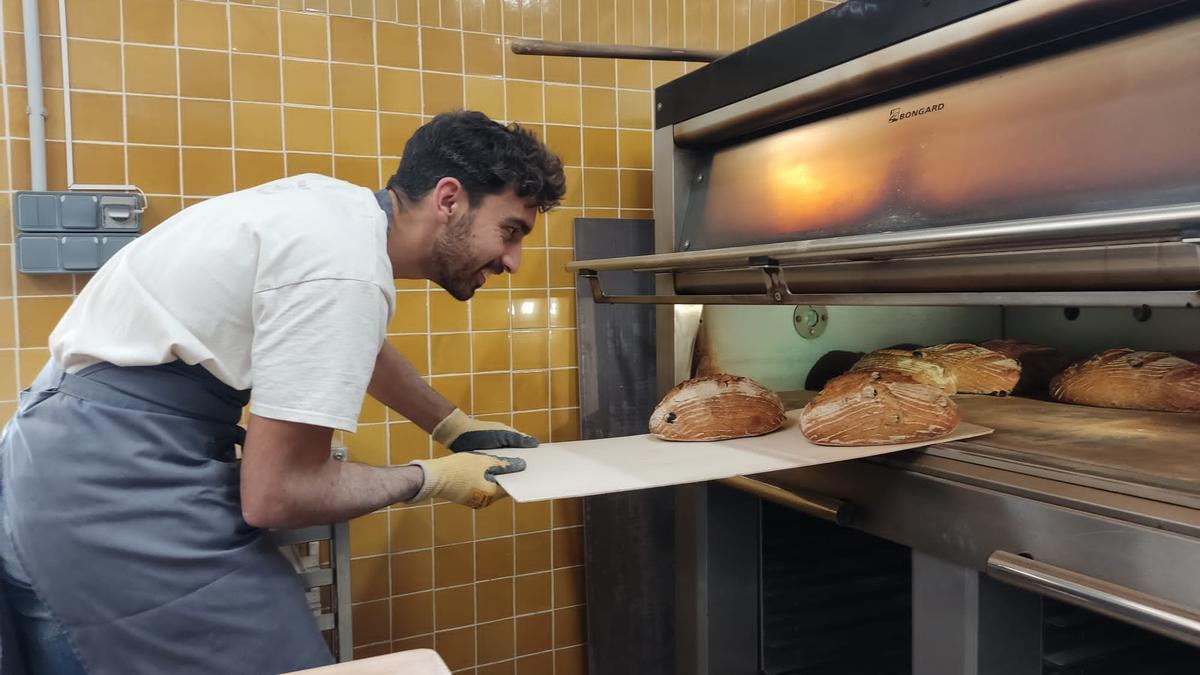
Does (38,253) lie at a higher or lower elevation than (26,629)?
higher

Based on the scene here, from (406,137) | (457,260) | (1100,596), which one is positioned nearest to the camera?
(1100,596)

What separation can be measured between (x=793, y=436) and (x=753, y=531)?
44 cm

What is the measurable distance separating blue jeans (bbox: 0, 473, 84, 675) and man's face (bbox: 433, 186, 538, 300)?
746 millimetres

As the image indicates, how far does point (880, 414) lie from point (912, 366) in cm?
45

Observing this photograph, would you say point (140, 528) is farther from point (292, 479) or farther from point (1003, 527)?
point (1003, 527)

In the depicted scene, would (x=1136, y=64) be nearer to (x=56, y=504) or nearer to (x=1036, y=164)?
(x=1036, y=164)

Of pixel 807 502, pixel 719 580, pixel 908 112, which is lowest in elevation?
pixel 719 580

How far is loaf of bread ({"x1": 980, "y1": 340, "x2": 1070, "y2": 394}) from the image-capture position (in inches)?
67.5

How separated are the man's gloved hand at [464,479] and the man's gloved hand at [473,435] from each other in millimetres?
243

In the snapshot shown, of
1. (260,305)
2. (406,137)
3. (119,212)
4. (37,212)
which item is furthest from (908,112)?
(37,212)

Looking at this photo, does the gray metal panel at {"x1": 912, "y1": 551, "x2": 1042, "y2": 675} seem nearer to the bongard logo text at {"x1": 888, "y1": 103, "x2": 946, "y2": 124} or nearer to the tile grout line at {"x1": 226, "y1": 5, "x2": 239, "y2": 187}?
the bongard logo text at {"x1": 888, "y1": 103, "x2": 946, "y2": 124}

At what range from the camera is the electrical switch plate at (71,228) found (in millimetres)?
1580

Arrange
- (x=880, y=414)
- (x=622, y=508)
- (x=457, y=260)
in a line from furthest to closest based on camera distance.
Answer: (x=622, y=508) < (x=457, y=260) < (x=880, y=414)

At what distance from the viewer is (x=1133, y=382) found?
1.44 meters
